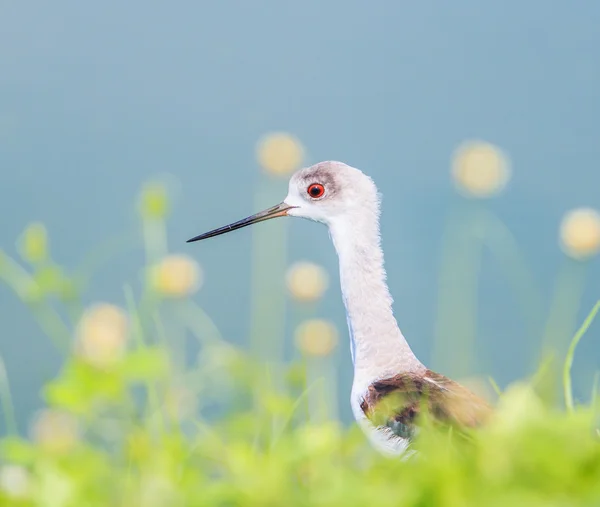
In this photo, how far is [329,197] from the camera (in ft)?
10.3

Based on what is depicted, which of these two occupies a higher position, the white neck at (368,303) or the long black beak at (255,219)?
the long black beak at (255,219)

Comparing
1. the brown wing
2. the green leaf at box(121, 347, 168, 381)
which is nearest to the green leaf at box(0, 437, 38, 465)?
the green leaf at box(121, 347, 168, 381)

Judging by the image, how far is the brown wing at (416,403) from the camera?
2293 mm

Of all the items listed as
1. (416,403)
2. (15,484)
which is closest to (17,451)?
(15,484)

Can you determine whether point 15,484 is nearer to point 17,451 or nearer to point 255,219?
point 17,451

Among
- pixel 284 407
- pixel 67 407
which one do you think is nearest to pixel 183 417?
pixel 284 407

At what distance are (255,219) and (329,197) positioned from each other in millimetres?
340

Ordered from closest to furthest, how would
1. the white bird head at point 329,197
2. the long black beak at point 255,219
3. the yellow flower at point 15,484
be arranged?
1. the yellow flower at point 15,484
2. the white bird head at point 329,197
3. the long black beak at point 255,219

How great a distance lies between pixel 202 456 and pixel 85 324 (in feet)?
1.42

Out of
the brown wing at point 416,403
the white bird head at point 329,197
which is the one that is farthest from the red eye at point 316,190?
the brown wing at point 416,403

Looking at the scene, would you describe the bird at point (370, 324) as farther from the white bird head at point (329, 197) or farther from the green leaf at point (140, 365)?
the green leaf at point (140, 365)

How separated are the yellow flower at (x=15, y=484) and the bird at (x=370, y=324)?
1.10 m

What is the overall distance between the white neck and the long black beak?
0.24m

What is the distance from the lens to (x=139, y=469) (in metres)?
1.52
